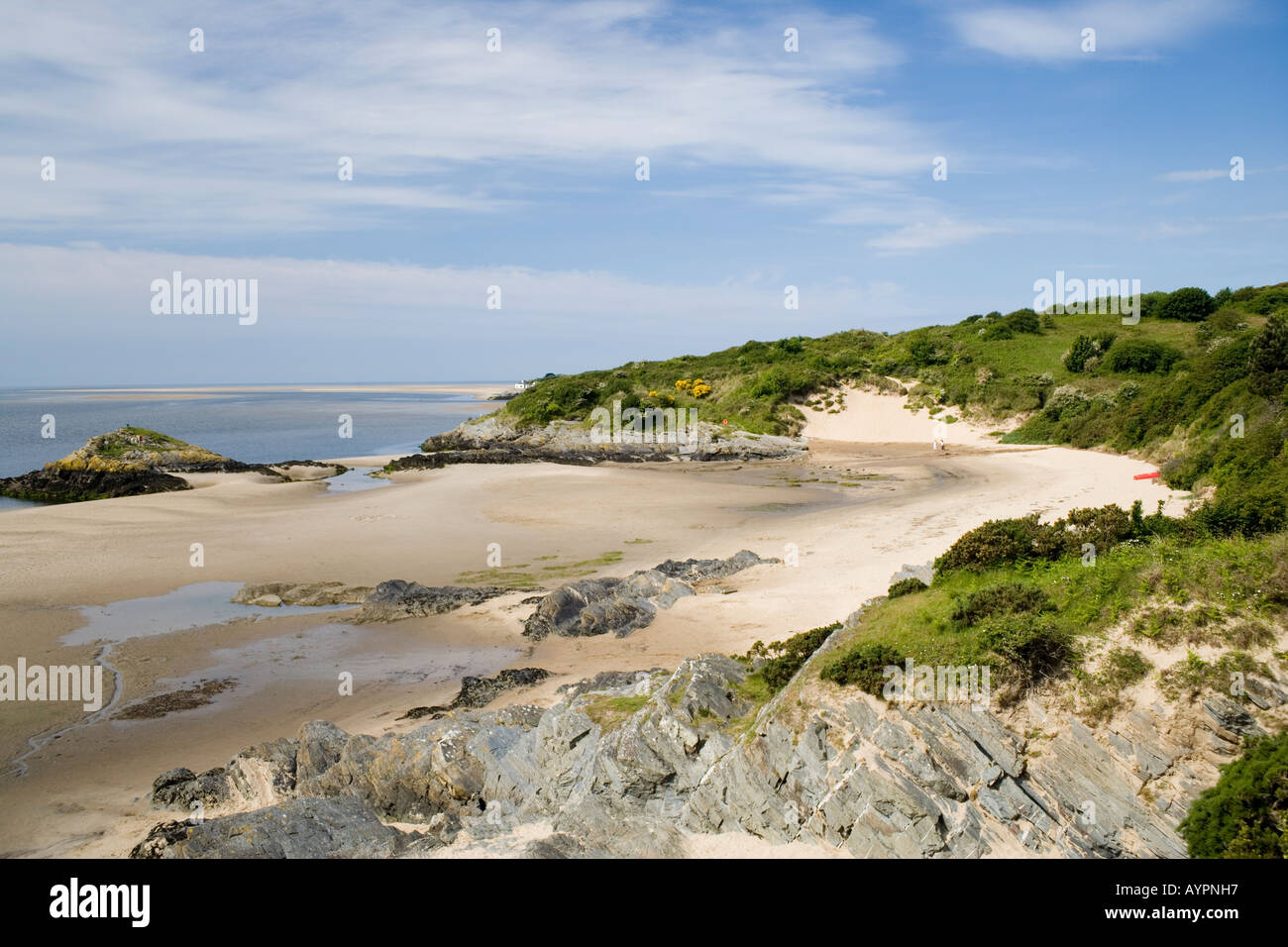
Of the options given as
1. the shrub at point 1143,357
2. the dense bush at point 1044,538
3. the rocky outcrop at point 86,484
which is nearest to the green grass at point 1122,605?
the dense bush at point 1044,538

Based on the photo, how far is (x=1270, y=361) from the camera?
76.2 feet

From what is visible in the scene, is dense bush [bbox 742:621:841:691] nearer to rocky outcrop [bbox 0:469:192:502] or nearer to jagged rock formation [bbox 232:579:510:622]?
jagged rock formation [bbox 232:579:510:622]

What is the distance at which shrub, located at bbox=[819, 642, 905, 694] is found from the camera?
7953 mm

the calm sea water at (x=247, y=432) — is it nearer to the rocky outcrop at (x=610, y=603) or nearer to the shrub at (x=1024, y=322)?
the rocky outcrop at (x=610, y=603)

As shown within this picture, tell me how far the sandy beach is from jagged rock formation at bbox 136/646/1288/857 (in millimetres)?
2122

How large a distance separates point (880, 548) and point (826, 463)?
22.0 metres

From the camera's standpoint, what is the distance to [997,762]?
7328 mm

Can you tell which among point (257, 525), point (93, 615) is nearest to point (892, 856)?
point (93, 615)

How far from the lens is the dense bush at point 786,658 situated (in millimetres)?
9539

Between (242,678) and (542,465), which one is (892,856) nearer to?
(242,678)

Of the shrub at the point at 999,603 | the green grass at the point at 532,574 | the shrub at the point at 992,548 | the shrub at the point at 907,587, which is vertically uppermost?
the shrub at the point at 992,548

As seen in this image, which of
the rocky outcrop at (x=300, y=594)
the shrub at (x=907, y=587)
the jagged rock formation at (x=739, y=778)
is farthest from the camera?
the rocky outcrop at (x=300, y=594)

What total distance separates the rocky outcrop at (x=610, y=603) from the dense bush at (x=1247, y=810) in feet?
33.8

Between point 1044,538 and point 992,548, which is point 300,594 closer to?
point 992,548
